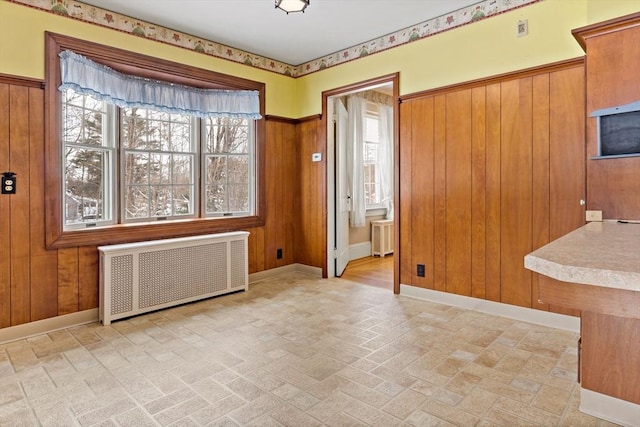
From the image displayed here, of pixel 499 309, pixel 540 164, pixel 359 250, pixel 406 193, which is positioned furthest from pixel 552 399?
pixel 359 250

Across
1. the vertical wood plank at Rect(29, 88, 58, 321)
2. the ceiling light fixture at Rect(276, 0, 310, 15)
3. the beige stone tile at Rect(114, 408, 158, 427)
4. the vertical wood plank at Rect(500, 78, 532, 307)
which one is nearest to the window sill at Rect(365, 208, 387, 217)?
the vertical wood plank at Rect(500, 78, 532, 307)

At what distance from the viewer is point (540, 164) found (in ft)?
10.7

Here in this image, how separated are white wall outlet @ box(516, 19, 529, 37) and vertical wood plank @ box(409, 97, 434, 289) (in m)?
0.95

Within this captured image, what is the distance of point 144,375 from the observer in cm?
248

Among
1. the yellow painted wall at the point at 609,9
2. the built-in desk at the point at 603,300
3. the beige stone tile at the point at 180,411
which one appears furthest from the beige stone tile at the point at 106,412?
the yellow painted wall at the point at 609,9

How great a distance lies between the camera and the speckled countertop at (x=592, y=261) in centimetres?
103

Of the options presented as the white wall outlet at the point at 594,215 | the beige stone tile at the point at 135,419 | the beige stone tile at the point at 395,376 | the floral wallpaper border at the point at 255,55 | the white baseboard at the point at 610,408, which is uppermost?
the floral wallpaper border at the point at 255,55

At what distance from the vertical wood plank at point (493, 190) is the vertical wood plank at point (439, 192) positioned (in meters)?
0.44

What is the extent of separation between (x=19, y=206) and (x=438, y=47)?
13.4 ft

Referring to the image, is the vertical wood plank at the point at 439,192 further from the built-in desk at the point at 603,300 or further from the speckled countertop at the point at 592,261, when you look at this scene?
the speckled countertop at the point at 592,261

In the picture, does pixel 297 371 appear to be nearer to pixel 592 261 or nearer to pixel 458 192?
pixel 592 261

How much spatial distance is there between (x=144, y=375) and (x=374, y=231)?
4.75 metres

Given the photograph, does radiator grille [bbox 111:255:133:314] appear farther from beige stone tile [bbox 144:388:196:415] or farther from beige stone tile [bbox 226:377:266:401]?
beige stone tile [bbox 226:377:266:401]

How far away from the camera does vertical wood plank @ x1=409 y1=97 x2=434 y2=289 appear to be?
13.1 feet
